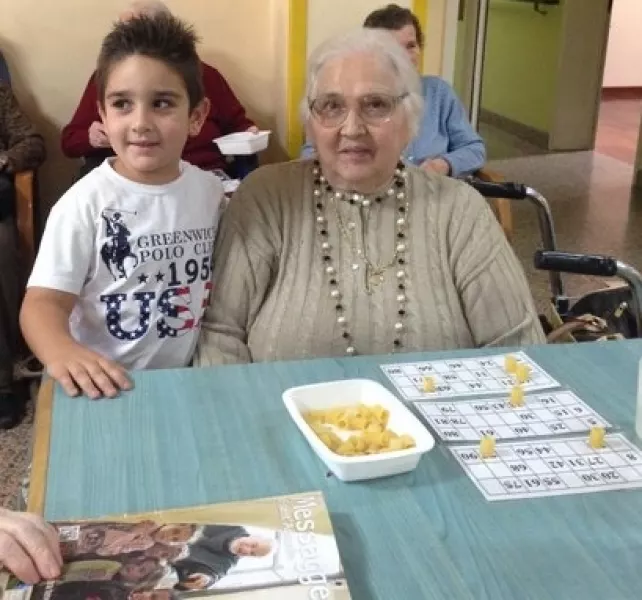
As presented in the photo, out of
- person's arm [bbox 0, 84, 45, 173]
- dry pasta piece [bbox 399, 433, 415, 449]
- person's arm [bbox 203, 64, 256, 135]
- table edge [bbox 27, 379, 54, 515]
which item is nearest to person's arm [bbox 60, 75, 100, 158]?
person's arm [bbox 0, 84, 45, 173]

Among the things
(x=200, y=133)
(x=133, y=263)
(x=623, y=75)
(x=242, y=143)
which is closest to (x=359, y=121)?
(x=133, y=263)

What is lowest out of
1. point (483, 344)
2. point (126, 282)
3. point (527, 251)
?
point (527, 251)

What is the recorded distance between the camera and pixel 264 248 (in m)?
1.53

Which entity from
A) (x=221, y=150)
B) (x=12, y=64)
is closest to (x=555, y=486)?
(x=221, y=150)

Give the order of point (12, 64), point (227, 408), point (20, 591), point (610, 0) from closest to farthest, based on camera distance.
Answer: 1. point (20, 591)
2. point (227, 408)
3. point (12, 64)
4. point (610, 0)

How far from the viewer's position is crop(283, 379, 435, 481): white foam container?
973mm

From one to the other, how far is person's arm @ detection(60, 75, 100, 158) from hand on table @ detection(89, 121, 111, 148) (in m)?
0.15

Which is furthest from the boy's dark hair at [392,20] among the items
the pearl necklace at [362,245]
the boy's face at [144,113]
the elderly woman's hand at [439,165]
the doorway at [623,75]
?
the doorway at [623,75]

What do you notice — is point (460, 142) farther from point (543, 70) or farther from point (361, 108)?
point (543, 70)

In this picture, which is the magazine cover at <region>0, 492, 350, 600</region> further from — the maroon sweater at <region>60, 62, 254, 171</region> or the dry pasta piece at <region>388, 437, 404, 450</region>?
the maroon sweater at <region>60, 62, 254, 171</region>

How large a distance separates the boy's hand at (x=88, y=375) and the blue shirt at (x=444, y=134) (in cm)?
178

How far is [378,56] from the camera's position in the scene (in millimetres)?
1555

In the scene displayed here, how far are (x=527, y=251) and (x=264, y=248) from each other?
2.82 m

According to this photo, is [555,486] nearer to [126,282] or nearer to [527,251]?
[126,282]
